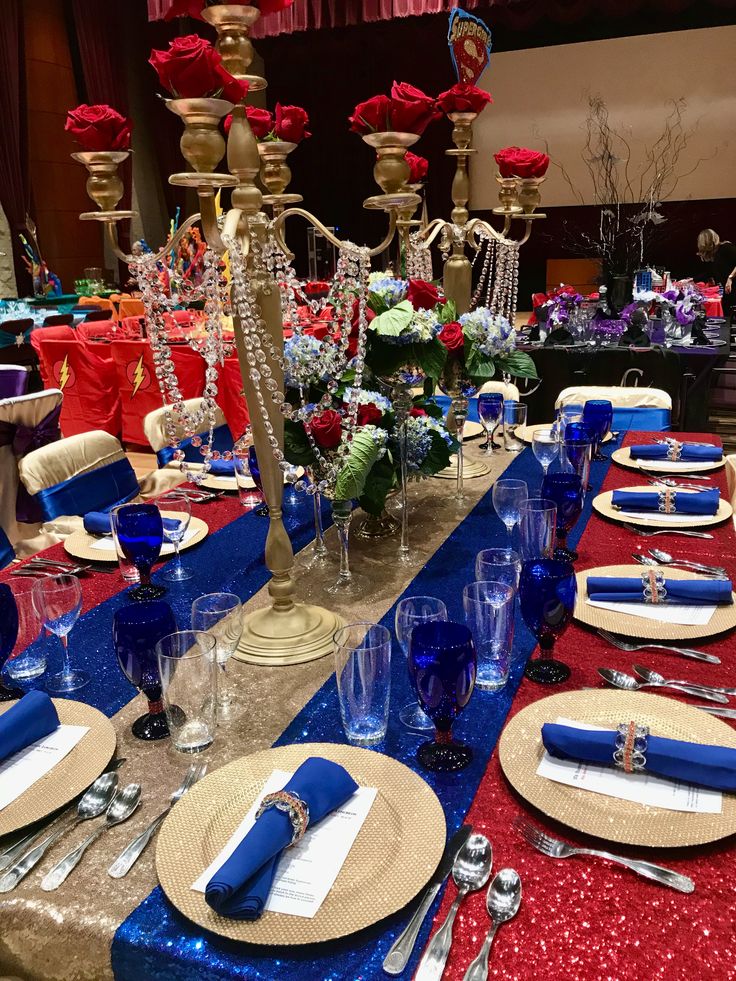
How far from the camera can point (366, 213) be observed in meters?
12.0

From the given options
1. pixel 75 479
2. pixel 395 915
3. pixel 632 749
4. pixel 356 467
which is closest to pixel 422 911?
pixel 395 915

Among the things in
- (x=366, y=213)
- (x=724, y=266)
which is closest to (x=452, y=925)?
(x=724, y=266)

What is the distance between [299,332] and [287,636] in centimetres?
54

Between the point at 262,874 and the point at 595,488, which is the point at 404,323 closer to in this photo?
the point at 595,488

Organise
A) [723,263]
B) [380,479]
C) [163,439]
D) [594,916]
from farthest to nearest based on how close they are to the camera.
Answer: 1. [723,263]
2. [163,439]
3. [380,479]
4. [594,916]

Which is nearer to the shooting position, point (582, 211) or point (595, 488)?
point (595, 488)

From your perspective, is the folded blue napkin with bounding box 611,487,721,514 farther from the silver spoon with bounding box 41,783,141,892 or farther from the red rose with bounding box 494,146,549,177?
the silver spoon with bounding box 41,783,141,892

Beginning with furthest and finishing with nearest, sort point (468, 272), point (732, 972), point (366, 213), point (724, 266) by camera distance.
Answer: point (366, 213)
point (724, 266)
point (468, 272)
point (732, 972)

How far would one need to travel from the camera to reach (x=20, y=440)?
284 centimetres

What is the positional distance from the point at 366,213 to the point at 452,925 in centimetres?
1215

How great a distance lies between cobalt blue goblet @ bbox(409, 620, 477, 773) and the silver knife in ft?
0.42

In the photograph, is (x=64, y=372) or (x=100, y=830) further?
(x=64, y=372)

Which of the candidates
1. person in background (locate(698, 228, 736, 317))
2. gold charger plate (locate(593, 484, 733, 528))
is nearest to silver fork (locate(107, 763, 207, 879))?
gold charger plate (locate(593, 484, 733, 528))

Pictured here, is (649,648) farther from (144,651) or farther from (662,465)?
(662,465)
